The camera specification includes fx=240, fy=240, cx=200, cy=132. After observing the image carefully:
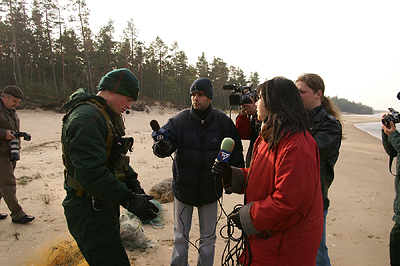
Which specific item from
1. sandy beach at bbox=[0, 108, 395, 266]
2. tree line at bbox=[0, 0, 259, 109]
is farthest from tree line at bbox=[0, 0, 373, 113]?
sandy beach at bbox=[0, 108, 395, 266]

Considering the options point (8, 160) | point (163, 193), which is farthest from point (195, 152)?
point (8, 160)

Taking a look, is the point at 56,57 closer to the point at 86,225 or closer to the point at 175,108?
the point at 175,108

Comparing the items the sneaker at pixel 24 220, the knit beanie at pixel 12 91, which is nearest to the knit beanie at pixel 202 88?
the knit beanie at pixel 12 91

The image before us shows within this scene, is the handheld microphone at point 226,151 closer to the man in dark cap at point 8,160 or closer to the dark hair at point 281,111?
the dark hair at point 281,111

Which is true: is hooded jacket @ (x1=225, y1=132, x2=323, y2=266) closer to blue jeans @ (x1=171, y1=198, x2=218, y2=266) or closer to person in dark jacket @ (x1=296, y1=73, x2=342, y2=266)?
person in dark jacket @ (x1=296, y1=73, x2=342, y2=266)

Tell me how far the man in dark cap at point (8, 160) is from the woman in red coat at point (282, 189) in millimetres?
4225

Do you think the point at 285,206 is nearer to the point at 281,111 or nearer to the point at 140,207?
the point at 281,111

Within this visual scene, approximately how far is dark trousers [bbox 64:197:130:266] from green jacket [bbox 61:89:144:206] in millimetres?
88

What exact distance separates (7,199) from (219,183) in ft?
12.3

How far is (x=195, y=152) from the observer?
2.92 metres

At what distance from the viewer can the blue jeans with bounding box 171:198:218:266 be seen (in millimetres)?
2850

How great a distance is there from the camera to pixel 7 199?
13.5ft

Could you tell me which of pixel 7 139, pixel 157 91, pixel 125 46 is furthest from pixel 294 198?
pixel 157 91

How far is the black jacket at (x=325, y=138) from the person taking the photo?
2412 millimetres
